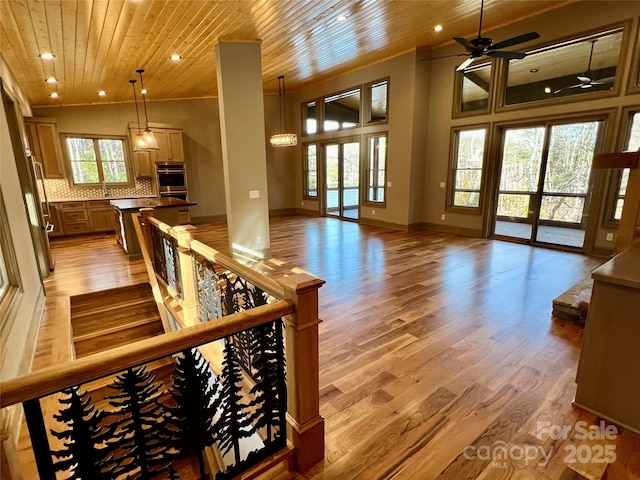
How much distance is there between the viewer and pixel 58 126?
7445 millimetres

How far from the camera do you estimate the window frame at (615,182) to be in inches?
185

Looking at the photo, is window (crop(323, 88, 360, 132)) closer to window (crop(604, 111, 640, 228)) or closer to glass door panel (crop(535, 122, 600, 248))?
glass door panel (crop(535, 122, 600, 248))

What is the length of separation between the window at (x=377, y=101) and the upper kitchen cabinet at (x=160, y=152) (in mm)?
4881

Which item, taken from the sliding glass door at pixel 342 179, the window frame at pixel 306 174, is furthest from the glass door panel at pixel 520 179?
the window frame at pixel 306 174

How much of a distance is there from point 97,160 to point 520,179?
9545mm

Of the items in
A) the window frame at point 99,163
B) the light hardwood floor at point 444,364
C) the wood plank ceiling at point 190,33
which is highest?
the wood plank ceiling at point 190,33

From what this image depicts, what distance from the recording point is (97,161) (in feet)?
26.3

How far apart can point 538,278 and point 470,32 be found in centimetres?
470

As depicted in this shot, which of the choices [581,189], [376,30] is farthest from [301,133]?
[581,189]

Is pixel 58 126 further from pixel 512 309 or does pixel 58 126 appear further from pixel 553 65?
pixel 553 65

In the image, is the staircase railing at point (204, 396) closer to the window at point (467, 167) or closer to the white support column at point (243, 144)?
the white support column at point (243, 144)

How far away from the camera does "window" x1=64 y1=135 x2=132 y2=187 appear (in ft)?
25.4

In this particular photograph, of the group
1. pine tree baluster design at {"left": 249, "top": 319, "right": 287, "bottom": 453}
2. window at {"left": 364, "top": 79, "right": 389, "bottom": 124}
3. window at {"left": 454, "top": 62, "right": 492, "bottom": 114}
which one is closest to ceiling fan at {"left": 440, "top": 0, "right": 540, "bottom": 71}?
window at {"left": 454, "top": 62, "right": 492, "bottom": 114}

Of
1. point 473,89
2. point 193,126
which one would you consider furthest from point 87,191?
point 473,89
